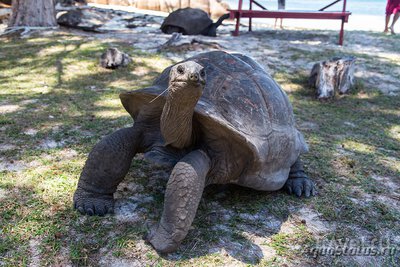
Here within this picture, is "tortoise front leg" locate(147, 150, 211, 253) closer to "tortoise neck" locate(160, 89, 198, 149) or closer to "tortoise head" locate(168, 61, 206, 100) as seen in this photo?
"tortoise neck" locate(160, 89, 198, 149)

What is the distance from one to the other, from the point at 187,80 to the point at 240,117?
0.59 metres

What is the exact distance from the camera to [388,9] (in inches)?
430

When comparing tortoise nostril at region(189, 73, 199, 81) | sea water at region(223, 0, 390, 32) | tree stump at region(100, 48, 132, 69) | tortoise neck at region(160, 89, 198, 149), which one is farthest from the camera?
sea water at region(223, 0, 390, 32)

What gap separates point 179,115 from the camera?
1750mm

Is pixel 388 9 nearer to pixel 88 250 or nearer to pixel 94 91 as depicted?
pixel 94 91

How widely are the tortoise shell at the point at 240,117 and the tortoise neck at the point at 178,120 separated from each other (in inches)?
4.8

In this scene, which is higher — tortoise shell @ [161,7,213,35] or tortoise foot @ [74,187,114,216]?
tortoise shell @ [161,7,213,35]

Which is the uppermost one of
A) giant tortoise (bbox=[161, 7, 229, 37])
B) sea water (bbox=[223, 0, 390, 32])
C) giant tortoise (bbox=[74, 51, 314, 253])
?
sea water (bbox=[223, 0, 390, 32])

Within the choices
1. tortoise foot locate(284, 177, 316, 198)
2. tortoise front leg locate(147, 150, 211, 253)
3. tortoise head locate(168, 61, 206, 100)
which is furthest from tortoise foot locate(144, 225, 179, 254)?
tortoise foot locate(284, 177, 316, 198)

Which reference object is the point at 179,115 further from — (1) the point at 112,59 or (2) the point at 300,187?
(1) the point at 112,59

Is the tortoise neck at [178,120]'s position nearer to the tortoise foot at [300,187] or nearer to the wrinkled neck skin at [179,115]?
the wrinkled neck skin at [179,115]

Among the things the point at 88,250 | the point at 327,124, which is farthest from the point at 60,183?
the point at 327,124

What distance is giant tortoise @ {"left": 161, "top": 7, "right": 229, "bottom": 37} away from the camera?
29.9 ft

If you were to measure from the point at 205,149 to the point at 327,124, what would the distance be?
2.49 metres
